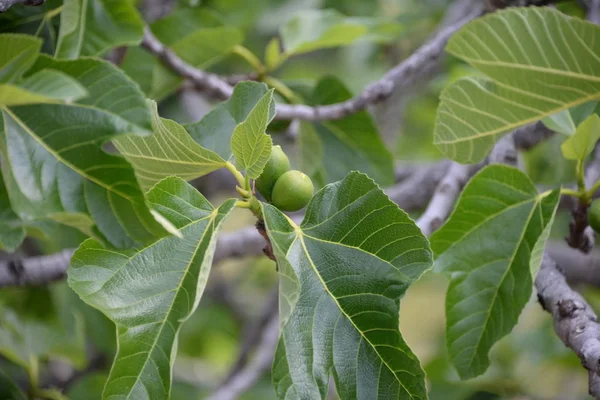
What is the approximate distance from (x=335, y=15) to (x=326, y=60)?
1393 millimetres

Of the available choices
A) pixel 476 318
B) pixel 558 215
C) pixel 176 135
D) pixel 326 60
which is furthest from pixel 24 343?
pixel 326 60

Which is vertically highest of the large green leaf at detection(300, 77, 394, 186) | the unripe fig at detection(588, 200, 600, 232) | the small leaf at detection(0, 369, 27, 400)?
the unripe fig at detection(588, 200, 600, 232)

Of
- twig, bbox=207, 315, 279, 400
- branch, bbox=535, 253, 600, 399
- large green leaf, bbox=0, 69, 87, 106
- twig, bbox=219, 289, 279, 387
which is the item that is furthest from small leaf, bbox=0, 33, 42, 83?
twig, bbox=219, 289, 279, 387

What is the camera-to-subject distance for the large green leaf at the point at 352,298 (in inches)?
29.4

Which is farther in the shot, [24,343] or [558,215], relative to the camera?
[558,215]

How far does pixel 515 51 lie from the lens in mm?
821

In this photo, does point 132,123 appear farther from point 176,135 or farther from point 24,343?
point 24,343

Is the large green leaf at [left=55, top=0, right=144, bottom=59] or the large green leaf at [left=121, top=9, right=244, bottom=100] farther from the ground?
the large green leaf at [left=55, top=0, right=144, bottom=59]

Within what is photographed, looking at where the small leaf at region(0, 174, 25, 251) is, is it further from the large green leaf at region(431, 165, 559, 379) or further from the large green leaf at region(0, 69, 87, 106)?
the large green leaf at region(431, 165, 559, 379)

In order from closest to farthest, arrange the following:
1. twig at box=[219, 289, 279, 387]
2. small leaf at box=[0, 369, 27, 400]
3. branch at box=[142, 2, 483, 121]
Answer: small leaf at box=[0, 369, 27, 400], branch at box=[142, 2, 483, 121], twig at box=[219, 289, 279, 387]

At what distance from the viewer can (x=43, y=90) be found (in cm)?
61

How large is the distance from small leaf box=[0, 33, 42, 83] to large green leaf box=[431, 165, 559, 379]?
0.61 m

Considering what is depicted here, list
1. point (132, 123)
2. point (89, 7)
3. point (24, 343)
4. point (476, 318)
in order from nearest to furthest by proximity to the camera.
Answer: point (132, 123) → point (476, 318) → point (89, 7) → point (24, 343)

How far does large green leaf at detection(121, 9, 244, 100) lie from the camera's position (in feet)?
4.31
